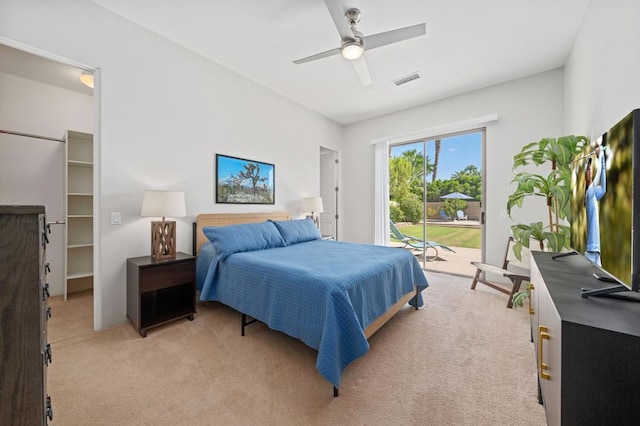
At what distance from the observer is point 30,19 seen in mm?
2080

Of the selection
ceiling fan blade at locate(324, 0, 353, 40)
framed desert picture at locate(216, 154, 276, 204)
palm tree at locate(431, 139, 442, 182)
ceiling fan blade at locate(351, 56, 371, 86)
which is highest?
ceiling fan blade at locate(324, 0, 353, 40)

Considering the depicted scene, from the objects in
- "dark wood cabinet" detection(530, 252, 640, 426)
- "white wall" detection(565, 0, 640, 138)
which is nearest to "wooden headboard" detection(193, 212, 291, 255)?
"dark wood cabinet" detection(530, 252, 640, 426)

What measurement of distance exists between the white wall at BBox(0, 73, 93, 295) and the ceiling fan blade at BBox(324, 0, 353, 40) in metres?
3.52

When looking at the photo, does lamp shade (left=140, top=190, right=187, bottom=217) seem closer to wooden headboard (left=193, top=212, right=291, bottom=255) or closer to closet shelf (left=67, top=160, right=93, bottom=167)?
wooden headboard (left=193, top=212, right=291, bottom=255)

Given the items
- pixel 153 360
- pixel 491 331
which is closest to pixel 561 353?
pixel 491 331

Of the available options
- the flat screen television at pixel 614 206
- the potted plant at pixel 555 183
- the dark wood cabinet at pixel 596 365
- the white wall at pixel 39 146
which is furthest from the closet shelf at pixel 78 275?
the potted plant at pixel 555 183

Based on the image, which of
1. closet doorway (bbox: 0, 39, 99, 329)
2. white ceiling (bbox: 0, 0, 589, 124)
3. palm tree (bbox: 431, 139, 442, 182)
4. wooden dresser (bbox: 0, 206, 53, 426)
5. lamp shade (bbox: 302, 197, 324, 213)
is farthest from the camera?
palm tree (bbox: 431, 139, 442, 182)

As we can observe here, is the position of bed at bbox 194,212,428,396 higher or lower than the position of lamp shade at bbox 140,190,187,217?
lower

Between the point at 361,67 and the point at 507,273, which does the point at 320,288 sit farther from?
the point at 507,273

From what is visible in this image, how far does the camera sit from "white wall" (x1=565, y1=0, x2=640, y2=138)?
5.04ft

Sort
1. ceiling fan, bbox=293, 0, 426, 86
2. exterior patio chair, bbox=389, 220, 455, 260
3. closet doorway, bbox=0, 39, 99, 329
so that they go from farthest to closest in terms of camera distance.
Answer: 1. exterior patio chair, bbox=389, 220, 455, 260
2. closet doorway, bbox=0, 39, 99, 329
3. ceiling fan, bbox=293, 0, 426, 86

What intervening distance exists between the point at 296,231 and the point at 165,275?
163cm

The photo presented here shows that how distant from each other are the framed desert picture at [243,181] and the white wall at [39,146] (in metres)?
1.95

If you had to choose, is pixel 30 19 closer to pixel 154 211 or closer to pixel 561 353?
pixel 154 211
